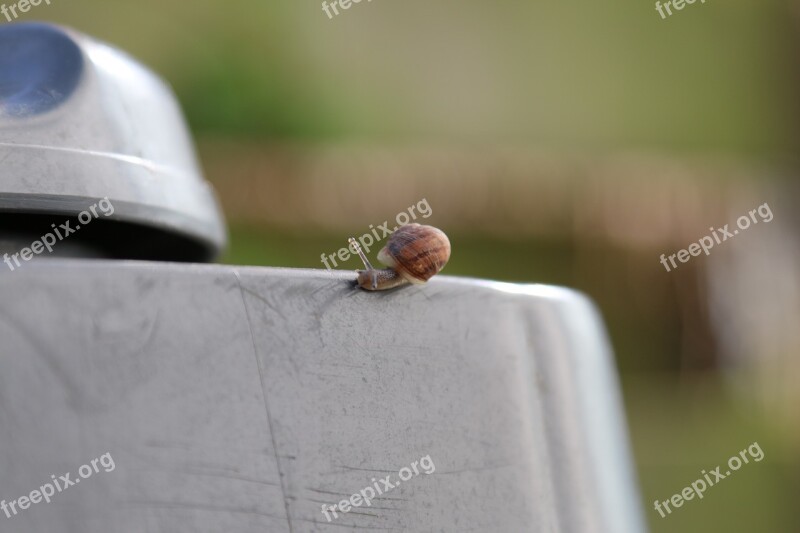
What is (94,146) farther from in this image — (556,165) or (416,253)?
(556,165)

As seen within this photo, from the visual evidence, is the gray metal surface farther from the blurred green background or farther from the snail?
the blurred green background

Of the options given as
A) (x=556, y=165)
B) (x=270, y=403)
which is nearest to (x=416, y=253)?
(x=270, y=403)

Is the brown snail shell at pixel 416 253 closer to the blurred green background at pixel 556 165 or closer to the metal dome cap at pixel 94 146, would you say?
the metal dome cap at pixel 94 146

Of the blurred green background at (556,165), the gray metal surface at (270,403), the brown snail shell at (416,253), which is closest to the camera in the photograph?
the gray metal surface at (270,403)

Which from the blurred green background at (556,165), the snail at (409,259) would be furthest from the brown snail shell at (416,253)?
the blurred green background at (556,165)

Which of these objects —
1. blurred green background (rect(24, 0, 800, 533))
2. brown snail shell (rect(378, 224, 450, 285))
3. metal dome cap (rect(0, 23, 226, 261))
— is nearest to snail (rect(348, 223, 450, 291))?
brown snail shell (rect(378, 224, 450, 285))

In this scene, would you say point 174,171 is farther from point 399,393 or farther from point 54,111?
point 399,393
